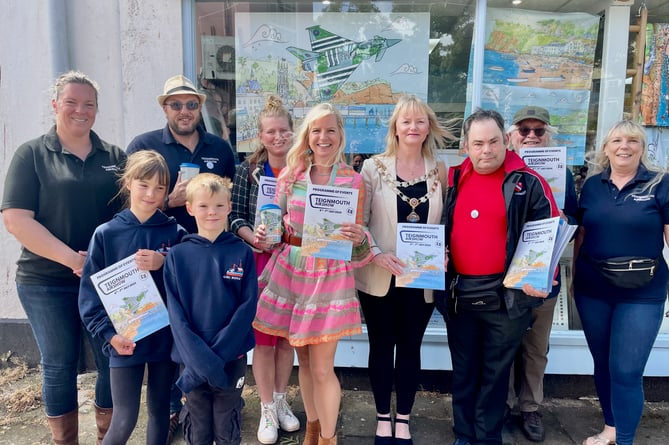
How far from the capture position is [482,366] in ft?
9.00

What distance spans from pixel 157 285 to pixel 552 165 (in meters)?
2.29

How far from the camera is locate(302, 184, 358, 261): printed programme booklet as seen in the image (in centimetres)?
242

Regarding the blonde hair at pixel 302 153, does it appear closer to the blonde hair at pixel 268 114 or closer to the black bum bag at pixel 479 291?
the blonde hair at pixel 268 114

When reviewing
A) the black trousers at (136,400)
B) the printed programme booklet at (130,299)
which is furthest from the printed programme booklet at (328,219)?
the black trousers at (136,400)

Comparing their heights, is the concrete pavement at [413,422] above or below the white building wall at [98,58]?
below

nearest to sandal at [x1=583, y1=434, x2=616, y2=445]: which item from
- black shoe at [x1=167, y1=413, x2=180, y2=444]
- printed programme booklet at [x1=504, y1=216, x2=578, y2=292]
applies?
printed programme booklet at [x1=504, y1=216, x2=578, y2=292]

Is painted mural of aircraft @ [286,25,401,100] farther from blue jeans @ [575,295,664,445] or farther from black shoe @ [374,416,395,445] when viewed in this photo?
black shoe @ [374,416,395,445]

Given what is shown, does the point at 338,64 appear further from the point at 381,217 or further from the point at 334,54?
the point at 381,217

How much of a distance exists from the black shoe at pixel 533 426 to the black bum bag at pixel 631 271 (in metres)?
1.15

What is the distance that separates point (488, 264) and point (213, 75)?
9.03 feet

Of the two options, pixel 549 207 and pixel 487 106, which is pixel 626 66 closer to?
pixel 487 106

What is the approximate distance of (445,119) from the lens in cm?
404

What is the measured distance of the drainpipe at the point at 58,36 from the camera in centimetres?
366

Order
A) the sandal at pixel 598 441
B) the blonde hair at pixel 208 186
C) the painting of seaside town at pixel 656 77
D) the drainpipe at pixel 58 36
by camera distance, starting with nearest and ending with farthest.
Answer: the blonde hair at pixel 208 186 < the sandal at pixel 598 441 < the drainpipe at pixel 58 36 < the painting of seaside town at pixel 656 77
